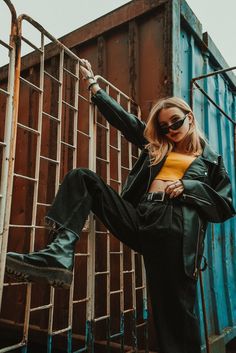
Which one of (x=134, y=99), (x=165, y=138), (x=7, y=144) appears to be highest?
(x=134, y=99)

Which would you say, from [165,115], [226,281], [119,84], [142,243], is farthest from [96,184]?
[226,281]

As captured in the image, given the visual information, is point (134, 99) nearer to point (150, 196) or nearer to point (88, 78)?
point (88, 78)

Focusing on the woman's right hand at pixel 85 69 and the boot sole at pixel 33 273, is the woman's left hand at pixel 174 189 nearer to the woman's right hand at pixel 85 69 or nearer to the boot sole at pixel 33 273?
the boot sole at pixel 33 273

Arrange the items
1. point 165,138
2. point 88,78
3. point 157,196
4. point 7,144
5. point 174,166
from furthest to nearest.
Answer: point 88,78, point 165,138, point 174,166, point 157,196, point 7,144

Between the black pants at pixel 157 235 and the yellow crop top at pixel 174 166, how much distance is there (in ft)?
0.81

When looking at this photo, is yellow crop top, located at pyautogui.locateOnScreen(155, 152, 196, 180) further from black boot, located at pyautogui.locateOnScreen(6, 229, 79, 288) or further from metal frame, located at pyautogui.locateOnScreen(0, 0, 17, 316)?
metal frame, located at pyautogui.locateOnScreen(0, 0, 17, 316)

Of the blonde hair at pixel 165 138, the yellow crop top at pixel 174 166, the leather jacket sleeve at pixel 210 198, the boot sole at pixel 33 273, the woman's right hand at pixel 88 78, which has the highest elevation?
the woman's right hand at pixel 88 78

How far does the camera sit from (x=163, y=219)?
75.4 inches

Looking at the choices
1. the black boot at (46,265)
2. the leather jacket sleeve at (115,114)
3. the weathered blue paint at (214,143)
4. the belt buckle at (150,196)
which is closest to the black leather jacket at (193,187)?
the leather jacket sleeve at (115,114)

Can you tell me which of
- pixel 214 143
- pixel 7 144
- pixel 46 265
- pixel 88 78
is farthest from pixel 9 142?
pixel 214 143

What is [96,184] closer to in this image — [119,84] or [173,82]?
[173,82]

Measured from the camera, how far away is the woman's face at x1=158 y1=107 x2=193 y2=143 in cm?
230

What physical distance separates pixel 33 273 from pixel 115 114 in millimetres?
1348

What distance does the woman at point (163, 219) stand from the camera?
1688 millimetres
